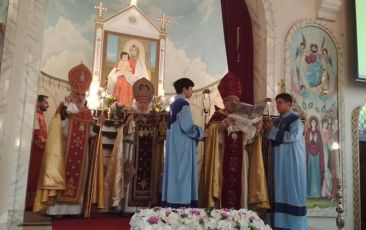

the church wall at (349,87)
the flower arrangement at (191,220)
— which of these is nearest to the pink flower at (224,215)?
the flower arrangement at (191,220)

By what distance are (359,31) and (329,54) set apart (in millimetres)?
755

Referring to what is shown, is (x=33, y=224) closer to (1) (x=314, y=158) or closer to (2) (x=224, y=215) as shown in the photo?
(2) (x=224, y=215)

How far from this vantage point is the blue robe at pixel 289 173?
5.38 metres

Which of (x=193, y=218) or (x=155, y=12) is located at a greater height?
(x=155, y=12)

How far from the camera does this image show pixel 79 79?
5.62 meters

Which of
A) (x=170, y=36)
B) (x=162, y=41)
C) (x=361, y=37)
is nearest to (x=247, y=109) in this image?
(x=361, y=37)

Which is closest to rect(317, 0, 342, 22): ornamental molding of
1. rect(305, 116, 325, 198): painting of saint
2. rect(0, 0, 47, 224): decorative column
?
rect(305, 116, 325, 198): painting of saint

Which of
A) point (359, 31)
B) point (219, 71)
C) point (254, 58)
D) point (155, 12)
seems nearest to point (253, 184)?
point (254, 58)

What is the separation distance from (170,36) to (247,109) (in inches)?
279

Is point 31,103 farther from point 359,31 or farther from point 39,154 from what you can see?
point 359,31

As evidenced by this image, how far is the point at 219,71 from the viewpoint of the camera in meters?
10.7

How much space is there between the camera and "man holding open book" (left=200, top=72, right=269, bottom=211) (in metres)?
5.46

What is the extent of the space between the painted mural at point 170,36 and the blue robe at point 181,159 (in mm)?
5557

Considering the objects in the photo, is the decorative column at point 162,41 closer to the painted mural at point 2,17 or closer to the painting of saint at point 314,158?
the painting of saint at point 314,158
